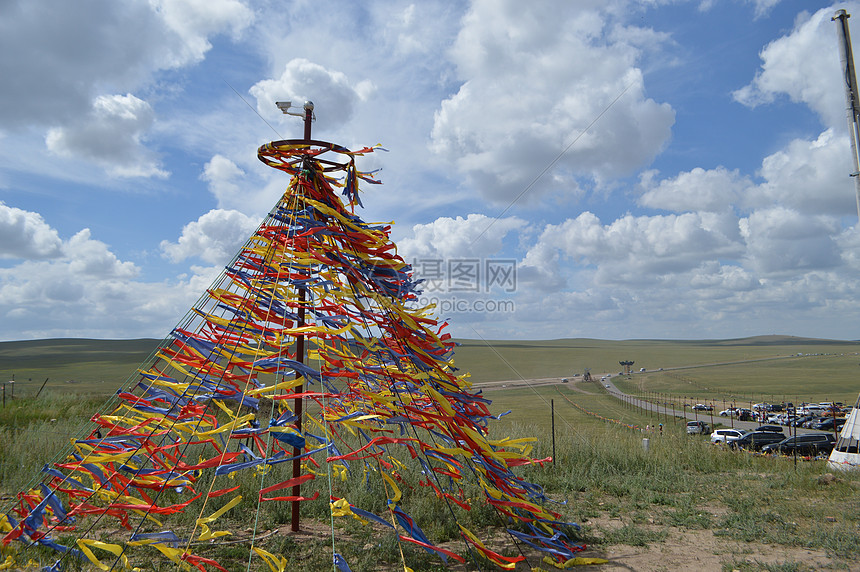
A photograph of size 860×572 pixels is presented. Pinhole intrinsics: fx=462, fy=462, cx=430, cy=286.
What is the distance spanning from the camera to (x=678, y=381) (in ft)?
189

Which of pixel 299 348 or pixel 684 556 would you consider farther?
pixel 684 556

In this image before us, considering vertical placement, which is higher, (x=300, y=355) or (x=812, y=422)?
(x=300, y=355)

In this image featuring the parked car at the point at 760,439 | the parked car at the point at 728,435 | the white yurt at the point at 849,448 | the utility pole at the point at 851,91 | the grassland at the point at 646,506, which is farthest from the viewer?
the parked car at the point at 728,435

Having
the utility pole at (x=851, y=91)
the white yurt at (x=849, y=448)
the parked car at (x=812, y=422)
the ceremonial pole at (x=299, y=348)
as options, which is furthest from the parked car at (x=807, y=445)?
the ceremonial pole at (x=299, y=348)

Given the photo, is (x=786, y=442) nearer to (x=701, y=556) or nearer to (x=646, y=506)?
(x=646, y=506)

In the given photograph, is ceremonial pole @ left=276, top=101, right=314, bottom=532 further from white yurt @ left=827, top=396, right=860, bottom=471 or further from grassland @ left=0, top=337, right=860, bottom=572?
white yurt @ left=827, top=396, right=860, bottom=471

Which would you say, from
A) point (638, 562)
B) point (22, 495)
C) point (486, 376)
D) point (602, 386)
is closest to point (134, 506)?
point (22, 495)

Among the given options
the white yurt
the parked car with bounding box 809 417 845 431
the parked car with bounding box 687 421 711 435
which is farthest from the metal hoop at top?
the parked car with bounding box 809 417 845 431

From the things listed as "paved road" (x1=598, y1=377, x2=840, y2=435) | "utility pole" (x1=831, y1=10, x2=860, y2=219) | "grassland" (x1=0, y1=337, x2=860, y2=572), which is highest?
"utility pole" (x1=831, y1=10, x2=860, y2=219)

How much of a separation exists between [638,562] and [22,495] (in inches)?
226

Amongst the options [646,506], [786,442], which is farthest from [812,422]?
[646,506]

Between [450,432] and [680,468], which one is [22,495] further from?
[680,468]

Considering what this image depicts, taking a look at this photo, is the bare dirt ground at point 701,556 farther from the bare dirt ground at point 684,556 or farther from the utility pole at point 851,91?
the utility pole at point 851,91

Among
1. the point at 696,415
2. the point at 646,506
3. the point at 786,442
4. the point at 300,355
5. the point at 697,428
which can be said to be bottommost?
the point at 696,415
